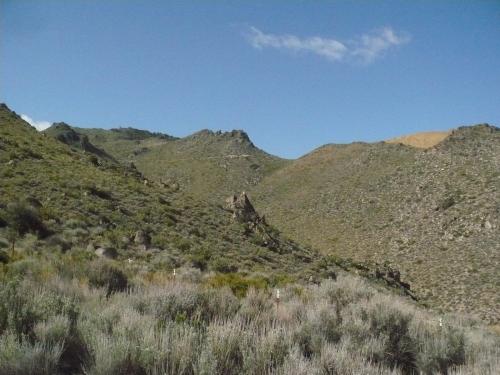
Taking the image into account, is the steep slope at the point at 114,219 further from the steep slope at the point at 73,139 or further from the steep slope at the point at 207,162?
the steep slope at the point at 207,162

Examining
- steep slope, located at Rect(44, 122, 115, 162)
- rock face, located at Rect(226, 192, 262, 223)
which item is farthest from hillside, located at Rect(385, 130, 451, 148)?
rock face, located at Rect(226, 192, 262, 223)

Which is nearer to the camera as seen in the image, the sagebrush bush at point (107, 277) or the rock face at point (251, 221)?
the sagebrush bush at point (107, 277)

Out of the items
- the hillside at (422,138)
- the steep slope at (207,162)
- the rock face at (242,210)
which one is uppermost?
the hillside at (422,138)

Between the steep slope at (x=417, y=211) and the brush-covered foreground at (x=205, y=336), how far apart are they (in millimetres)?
21308

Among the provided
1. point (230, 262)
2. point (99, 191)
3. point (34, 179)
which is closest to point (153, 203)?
point (99, 191)

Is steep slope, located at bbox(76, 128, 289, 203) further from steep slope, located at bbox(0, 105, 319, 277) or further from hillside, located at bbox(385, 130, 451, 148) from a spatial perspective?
hillside, located at bbox(385, 130, 451, 148)

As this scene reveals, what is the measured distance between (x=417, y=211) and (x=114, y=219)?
33.4 metres

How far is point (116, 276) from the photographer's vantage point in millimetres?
11266

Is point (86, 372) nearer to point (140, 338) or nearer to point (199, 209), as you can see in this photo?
point (140, 338)

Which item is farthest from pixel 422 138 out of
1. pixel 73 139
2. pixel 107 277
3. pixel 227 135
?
pixel 107 277

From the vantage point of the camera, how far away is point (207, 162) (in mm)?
81688

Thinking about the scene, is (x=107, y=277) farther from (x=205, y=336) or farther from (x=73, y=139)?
(x=73, y=139)

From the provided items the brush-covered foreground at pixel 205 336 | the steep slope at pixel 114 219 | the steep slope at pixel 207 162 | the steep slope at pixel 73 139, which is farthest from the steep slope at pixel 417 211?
the steep slope at pixel 73 139

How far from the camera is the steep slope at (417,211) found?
34000 millimetres
